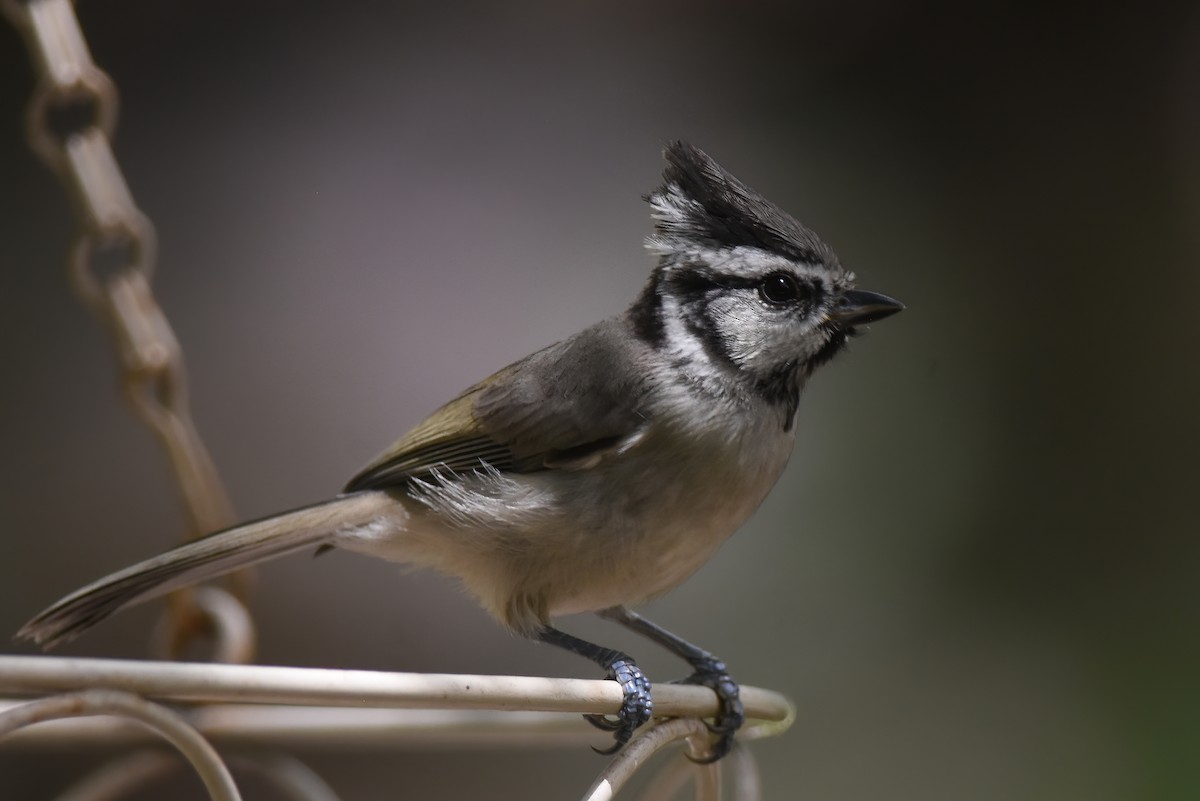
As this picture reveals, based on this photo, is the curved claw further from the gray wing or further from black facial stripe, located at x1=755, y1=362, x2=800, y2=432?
black facial stripe, located at x1=755, y1=362, x2=800, y2=432

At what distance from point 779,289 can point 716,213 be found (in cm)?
13

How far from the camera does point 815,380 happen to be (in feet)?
8.78

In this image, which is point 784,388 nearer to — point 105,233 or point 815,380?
point 105,233

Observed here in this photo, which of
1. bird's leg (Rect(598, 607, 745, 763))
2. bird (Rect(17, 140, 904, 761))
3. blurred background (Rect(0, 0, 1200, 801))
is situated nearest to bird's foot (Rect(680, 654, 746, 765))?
bird's leg (Rect(598, 607, 745, 763))

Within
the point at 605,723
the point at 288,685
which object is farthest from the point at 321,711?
the point at 288,685

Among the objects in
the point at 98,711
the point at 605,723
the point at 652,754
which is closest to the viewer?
the point at 98,711

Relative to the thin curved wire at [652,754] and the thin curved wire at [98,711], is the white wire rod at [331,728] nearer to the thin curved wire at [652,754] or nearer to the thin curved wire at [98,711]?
the thin curved wire at [652,754]

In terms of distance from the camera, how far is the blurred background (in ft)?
8.36

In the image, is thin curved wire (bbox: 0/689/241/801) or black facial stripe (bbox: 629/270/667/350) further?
Result: black facial stripe (bbox: 629/270/667/350)

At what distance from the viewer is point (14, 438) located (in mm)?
2641

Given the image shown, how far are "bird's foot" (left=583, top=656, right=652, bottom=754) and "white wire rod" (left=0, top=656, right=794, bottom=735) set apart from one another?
0.84 feet

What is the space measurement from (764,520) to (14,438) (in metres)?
1.84

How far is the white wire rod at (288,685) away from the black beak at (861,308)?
688mm

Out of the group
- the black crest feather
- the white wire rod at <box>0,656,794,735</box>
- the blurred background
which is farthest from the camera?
the blurred background
